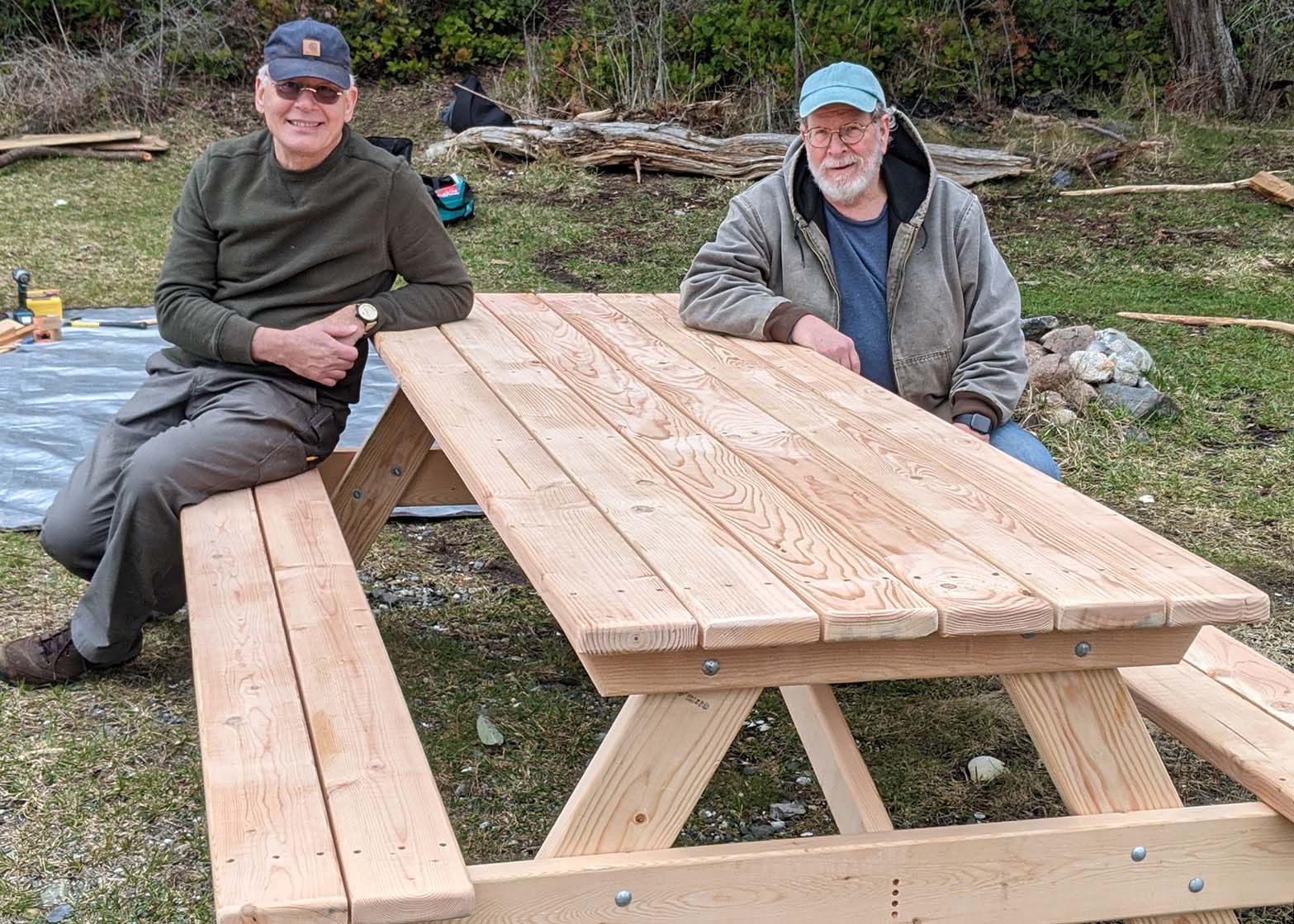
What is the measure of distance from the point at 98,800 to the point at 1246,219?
8.58 meters

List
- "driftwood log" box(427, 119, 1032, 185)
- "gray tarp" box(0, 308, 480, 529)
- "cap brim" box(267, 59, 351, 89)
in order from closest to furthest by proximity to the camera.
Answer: "cap brim" box(267, 59, 351, 89), "gray tarp" box(0, 308, 480, 529), "driftwood log" box(427, 119, 1032, 185)

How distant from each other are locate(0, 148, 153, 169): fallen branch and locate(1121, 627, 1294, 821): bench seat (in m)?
A: 9.40

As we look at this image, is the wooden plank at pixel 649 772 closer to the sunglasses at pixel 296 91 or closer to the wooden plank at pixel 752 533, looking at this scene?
the wooden plank at pixel 752 533

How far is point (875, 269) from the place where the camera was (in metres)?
3.58

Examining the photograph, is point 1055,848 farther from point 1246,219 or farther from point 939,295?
point 1246,219

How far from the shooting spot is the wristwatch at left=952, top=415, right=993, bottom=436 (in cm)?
342

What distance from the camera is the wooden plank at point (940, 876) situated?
1.88m

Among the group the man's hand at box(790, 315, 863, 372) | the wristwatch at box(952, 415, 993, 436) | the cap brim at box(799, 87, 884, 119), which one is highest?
the cap brim at box(799, 87, 884, 119)

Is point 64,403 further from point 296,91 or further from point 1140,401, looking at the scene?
point 1140,401

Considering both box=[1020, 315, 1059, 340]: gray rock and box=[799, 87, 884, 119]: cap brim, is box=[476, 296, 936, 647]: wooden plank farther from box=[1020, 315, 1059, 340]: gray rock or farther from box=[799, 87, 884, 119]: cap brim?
box=[1020, 315, 1059, 340]: gray rock

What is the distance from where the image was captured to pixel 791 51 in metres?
11.4

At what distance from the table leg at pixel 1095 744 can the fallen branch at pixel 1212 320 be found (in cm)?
549

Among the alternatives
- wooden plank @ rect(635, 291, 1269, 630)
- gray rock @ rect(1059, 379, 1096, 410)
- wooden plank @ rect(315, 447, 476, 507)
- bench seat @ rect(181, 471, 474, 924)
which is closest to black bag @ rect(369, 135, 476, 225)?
gray rock @ rect(1059, 379, 1096, 410)

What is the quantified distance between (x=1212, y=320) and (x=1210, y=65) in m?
6.25
